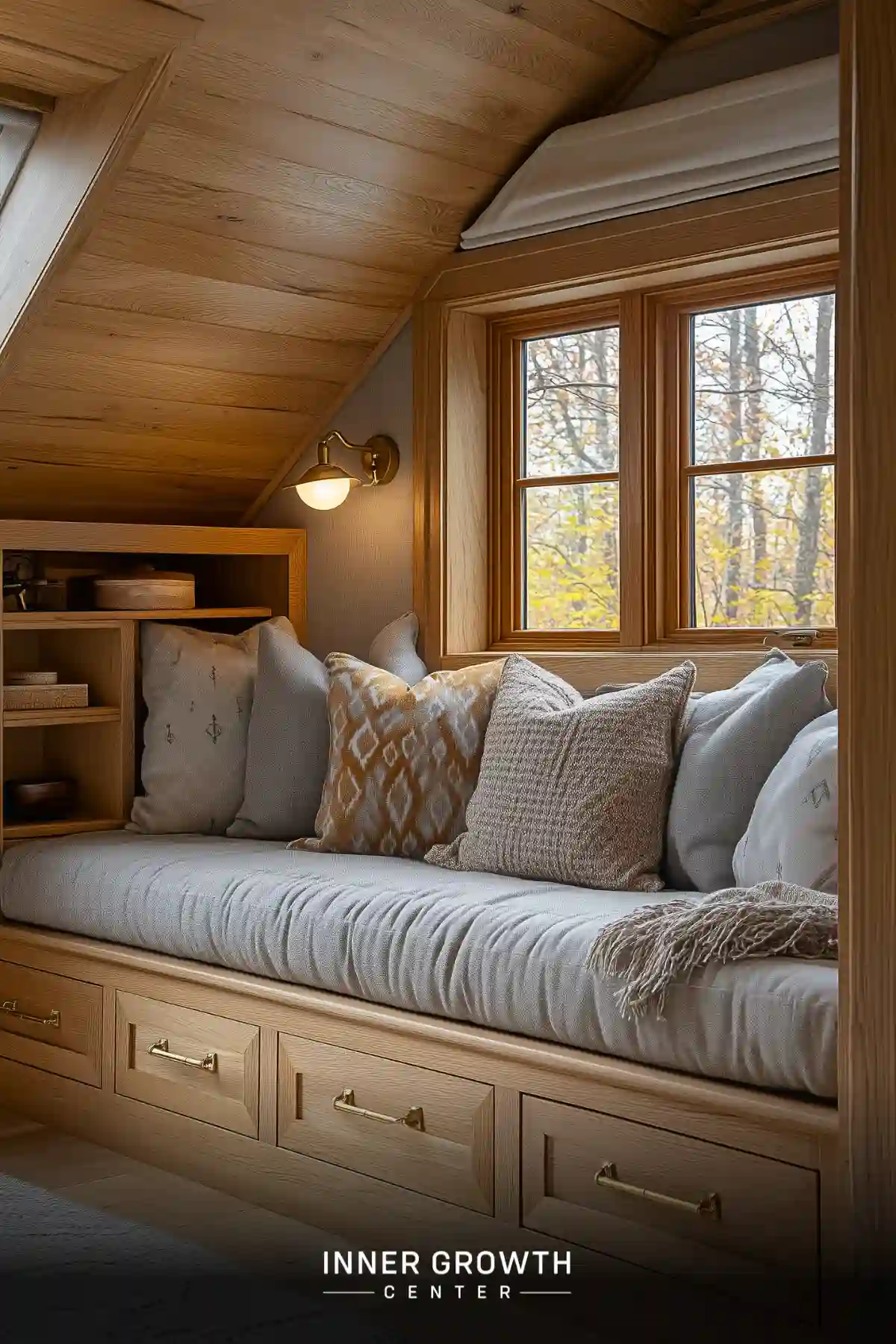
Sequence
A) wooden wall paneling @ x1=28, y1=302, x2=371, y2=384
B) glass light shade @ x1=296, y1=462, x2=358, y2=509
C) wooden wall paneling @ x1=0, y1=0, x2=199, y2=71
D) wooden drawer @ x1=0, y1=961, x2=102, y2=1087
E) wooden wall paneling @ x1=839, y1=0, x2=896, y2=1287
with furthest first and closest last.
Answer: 1. glass light shade @ x1=296, y1=462, x2=358, y2=509
2. wooden wall paneling @ x1=28, y1=302, x2=371, y2=384
3. wooden drawer @ x1=0, y1=961, x2=102, y2=1087
4. wooden wall paneling @ x1=0, y1=0, x2=199, y2=71
5. wooden wall paneling @ x1=839, y1=0, x2=896, y2=1287

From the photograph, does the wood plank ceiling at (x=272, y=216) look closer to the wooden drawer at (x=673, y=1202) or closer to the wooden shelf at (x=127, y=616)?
the wooden shelf at (x=127, y=616)

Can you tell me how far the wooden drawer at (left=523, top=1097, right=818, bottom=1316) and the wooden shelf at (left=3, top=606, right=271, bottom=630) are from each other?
5.72 ft

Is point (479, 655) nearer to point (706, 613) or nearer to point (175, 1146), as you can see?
point (706, 613)

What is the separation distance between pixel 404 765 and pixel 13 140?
1.55 metres

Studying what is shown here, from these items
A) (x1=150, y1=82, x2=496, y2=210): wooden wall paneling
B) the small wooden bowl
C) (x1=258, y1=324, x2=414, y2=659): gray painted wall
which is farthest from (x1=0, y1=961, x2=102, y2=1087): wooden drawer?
(x1=150, y1=82, x2=496, y2=210): wooden wall paneling

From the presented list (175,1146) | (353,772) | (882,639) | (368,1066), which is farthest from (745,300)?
(175,1146)

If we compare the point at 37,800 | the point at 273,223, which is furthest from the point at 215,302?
the point at 37,800

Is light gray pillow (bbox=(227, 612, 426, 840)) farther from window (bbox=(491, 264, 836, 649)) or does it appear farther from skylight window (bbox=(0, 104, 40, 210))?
skylight window (bbox=(0, 104, 40, 210))

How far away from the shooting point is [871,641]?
6.12ft

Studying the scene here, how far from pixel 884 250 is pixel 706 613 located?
1523 mm

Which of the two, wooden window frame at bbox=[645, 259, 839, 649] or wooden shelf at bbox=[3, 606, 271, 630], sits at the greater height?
wooden window frame at bbox=[645, 259, 839, 649]

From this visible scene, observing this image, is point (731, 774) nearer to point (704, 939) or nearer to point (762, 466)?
point (704, 939)

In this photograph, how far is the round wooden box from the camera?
12.2 ft

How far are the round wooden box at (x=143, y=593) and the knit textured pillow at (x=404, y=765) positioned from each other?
73 cm
